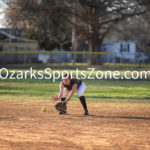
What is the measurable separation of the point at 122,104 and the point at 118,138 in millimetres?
5787

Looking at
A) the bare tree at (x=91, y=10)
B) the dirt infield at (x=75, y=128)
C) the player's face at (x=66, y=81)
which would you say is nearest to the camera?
the dirt infield at (x=75, y=128)

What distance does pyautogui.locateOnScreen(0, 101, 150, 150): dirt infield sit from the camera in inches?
289

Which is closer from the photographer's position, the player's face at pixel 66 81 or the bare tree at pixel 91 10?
the player's face at pixel 66 81

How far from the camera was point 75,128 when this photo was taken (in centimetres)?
894

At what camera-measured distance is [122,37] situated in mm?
72188

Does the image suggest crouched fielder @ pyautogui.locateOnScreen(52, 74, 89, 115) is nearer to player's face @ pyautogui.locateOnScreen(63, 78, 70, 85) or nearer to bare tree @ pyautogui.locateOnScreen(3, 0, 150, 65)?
player's face @ pyautogui.locateOnScreen(63, 78, 70, 85)

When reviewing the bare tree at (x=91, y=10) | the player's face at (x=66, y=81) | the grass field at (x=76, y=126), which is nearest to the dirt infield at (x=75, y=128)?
the grass field at (x=76, y=126)

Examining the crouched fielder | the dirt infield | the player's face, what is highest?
the player's face

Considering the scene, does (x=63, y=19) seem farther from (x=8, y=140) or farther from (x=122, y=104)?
(x=8, y=140)

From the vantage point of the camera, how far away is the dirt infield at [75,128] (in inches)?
289

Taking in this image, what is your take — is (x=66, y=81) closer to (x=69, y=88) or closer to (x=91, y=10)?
(x=69, y=88)

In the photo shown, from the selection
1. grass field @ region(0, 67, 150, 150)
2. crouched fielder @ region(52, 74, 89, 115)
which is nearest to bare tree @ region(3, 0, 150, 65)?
grass field @ region(0, 67, 150, 150)

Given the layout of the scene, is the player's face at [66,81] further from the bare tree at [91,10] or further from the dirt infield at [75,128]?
the bare tree at [91,10]

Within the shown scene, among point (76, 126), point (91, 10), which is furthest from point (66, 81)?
point (91, 10)
